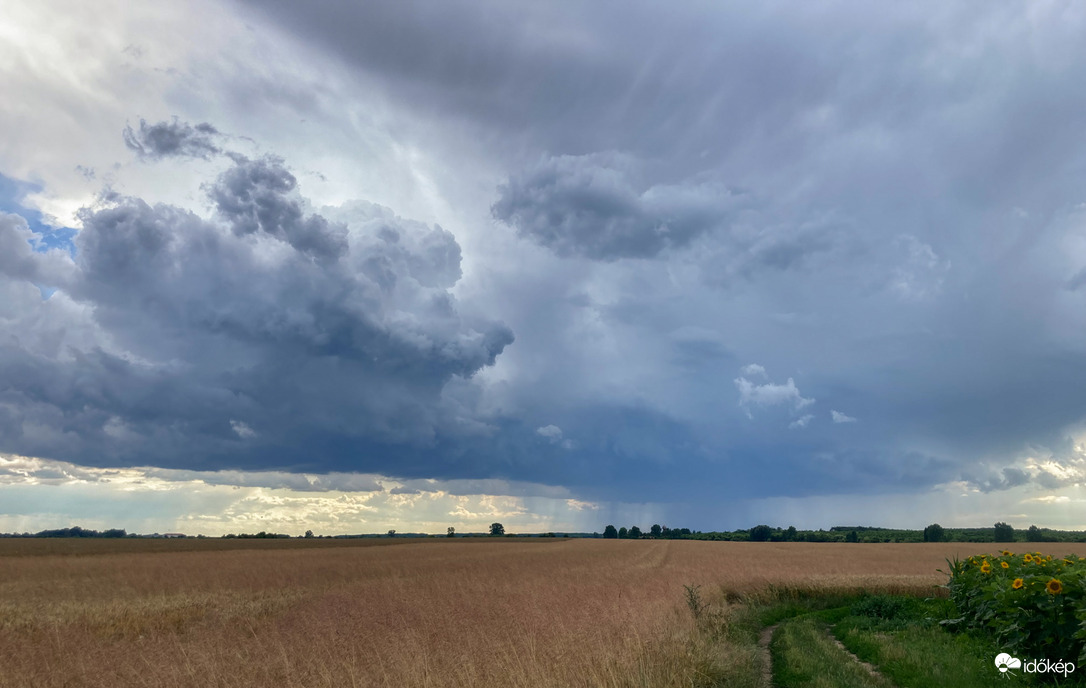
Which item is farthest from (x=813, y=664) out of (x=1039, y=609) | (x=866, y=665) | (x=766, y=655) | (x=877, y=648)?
(x=1039, y=609)

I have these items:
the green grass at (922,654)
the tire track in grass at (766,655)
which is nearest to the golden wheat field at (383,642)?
the tire track in grass at (766,655)

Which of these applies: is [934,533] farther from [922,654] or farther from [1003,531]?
[922,654]

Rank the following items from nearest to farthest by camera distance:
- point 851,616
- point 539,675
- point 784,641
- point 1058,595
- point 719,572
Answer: point 539,675
point 1058,595
point 784,641
point 851,616
point 719,572

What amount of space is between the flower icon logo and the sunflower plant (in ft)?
0.54

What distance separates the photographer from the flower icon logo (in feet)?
35.1

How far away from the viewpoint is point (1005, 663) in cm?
1091

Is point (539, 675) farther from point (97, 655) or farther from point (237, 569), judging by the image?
point (237, 569)

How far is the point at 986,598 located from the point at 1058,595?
3912 mm

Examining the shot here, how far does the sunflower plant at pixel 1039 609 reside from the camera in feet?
33.0

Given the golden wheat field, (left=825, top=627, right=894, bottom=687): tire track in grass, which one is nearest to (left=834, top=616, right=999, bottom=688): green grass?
(left=825, top=627, right=894, bottom=687): tire track in grass

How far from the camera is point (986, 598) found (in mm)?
13969

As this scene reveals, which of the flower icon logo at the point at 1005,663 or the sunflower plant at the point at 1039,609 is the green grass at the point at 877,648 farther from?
the sunflower plant at the point at 1039,609

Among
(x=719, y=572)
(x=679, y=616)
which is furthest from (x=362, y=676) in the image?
(x=719, y=572)

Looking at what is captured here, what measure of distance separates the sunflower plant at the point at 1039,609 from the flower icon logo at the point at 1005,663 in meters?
0.17
